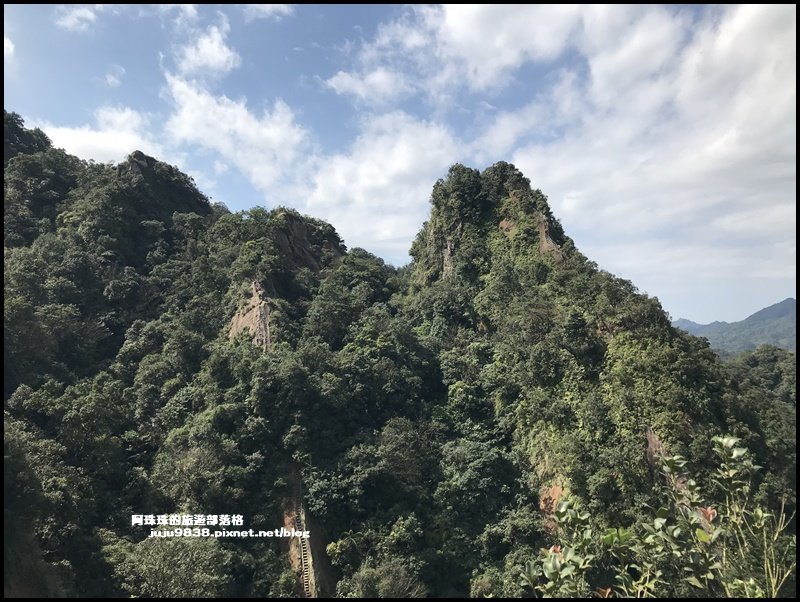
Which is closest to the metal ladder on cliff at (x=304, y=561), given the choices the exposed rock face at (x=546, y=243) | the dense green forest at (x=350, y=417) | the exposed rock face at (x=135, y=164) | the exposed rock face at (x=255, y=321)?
the dense green forest at (x=350, y=417)

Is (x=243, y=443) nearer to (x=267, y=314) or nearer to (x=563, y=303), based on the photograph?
(x=267, y=314)

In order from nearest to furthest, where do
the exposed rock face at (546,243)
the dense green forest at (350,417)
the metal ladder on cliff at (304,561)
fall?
the dense green forest at (350,417) < the metal ladder on cliff at (304,561) < the exposed rock face at (546,243)

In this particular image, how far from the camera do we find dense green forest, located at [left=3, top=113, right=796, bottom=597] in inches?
671

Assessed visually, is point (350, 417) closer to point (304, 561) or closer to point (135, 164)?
point (304, 561)

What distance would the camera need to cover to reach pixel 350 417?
76.9 ft

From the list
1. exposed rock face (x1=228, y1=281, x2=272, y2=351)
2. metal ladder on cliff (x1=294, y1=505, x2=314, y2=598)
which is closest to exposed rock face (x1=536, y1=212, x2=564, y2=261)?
exposed rock face (x1=228, y1=281, x2=272, y2=351)

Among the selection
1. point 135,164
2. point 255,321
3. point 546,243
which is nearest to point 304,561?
point 255,321

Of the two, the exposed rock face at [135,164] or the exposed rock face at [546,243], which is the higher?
the exposed rock face at [135,164]

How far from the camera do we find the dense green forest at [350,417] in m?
17.0

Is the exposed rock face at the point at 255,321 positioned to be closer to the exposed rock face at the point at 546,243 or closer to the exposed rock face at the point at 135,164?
the exposed rock face at the point at 546,243

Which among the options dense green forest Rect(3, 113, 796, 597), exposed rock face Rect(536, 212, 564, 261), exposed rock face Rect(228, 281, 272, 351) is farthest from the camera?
exposed rock face Rect(536, 212, 564, 261)

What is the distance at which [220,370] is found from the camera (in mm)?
24469

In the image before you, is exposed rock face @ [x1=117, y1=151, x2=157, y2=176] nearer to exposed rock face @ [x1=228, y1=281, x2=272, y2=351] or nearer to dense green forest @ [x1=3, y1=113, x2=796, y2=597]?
dense green forest @ [x1=3, y1=113, x2=796, y2=597]

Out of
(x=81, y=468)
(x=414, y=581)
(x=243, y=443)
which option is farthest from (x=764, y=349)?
(x=81, y=468)
